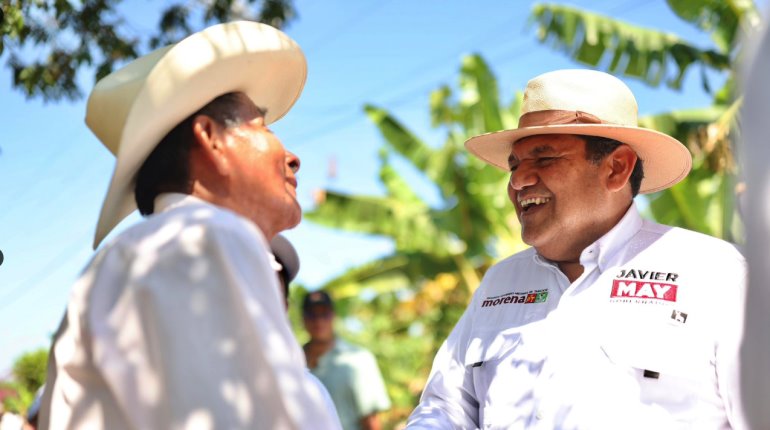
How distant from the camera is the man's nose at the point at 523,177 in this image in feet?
12.4

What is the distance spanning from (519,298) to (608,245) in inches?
15.8

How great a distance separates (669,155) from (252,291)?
2485 mm

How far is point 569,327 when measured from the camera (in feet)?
11.1

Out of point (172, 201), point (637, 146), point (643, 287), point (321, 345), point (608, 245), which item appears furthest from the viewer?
point (321, 345)

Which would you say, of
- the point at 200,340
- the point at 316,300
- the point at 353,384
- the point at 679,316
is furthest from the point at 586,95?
the point at 316,300

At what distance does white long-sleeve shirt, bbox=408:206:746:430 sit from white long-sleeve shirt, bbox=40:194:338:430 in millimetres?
1554

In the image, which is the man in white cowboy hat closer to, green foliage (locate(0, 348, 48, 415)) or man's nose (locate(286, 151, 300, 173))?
man's nose (locate(286, 151, 300, 173))

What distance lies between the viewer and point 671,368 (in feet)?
10.2

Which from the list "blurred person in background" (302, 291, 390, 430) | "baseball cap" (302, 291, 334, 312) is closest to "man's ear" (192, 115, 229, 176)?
"blurred person in background" (302, 291, 390, 430)

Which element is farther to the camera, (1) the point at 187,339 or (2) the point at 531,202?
(2) the point at 531,202

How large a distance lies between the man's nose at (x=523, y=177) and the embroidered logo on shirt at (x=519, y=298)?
17.7 inches

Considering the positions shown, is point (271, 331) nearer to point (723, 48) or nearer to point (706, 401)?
point (706, 401)

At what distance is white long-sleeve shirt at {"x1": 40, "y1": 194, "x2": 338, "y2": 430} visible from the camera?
1769 mm

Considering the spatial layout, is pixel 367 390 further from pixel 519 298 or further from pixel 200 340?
pixel 200 340
